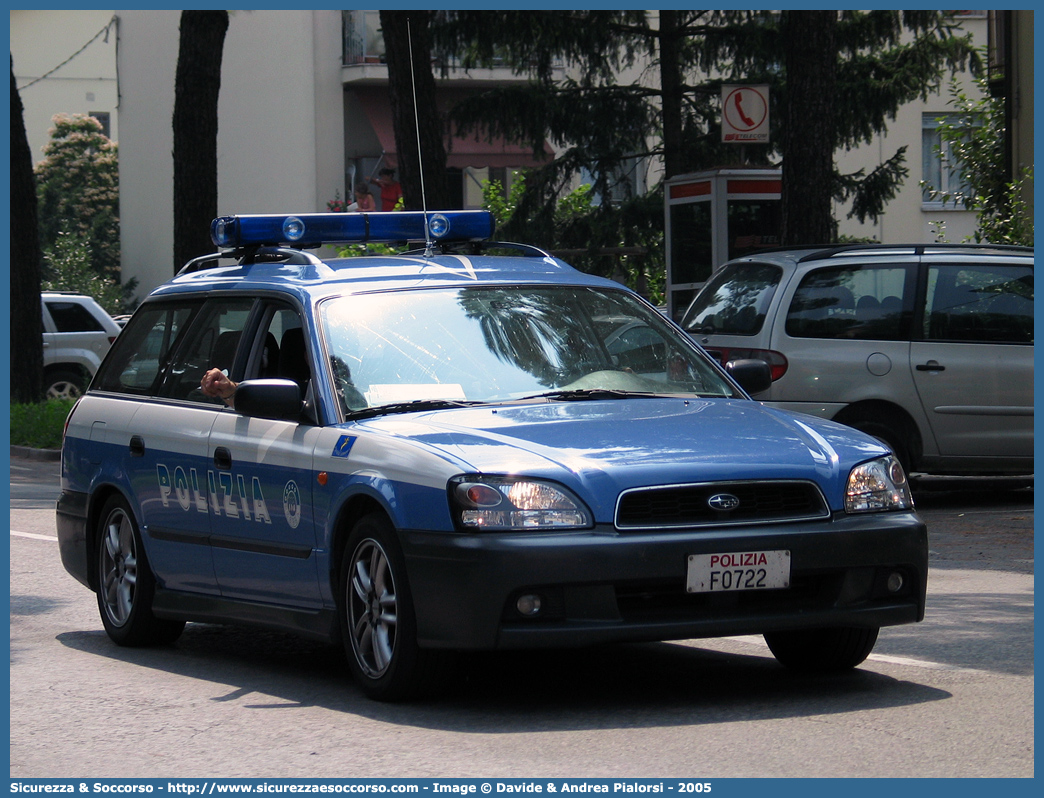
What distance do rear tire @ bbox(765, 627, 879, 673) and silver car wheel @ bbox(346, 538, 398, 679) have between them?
150cm

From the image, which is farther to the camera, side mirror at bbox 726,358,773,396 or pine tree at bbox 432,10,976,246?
pine tree at bbox 432,10,976,246

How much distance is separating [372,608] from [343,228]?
256 cm

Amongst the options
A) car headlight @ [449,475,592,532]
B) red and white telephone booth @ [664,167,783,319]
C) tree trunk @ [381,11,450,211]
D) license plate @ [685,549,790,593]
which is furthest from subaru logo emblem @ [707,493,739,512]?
red and white telephone booth @ [664,167,783,319]

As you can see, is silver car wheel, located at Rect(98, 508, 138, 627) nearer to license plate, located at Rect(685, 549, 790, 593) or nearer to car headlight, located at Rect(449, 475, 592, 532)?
car headlight, located at Rect(449, 475, 592, 532)

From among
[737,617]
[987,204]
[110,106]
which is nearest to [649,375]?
[737,617]

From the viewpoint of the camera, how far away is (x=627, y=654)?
7637 mm

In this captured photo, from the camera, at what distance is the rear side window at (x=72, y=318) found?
27.3 m

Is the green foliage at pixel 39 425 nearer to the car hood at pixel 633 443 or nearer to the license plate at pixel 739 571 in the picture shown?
the car hood at pixel 633 443

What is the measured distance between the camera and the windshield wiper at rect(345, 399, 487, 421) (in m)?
6.84

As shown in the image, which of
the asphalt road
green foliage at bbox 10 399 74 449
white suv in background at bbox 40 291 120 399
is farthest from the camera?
white suv in background at bbox 40 291 120 399

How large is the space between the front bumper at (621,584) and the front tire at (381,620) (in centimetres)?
12

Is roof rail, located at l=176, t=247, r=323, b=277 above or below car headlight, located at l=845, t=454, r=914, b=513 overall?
above

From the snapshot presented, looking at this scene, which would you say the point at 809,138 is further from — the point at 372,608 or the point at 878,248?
the point at 372,608

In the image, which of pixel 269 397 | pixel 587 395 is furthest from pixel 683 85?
pixel 269 397
